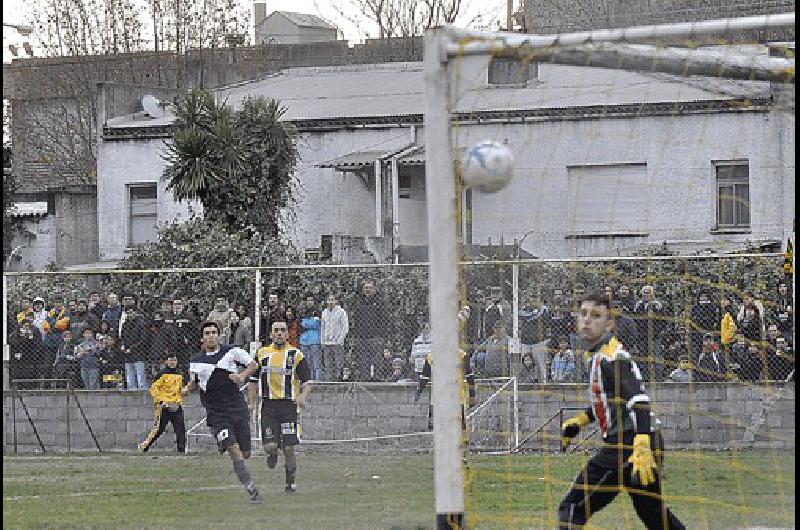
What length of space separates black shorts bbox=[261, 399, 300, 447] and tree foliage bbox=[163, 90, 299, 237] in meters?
12.0

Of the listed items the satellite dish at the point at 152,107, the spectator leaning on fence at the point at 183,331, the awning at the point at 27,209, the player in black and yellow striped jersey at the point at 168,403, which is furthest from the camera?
the awning at the point at 27,209

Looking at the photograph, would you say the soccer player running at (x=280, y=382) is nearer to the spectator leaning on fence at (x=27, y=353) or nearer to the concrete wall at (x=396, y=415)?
the concrete wall at (x=396, y=415)

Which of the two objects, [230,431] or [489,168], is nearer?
[489,168]

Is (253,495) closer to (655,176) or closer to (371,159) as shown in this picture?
(655,176)

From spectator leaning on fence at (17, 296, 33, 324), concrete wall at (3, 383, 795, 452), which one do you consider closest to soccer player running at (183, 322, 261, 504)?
concrete wall at (3, 383, 795, 452)

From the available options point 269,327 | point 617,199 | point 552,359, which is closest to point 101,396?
point 269,327

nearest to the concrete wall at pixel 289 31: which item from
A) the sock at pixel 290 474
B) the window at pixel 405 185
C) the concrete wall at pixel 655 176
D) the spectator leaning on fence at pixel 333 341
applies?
the window at pixel 405 185

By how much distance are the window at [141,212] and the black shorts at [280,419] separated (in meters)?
19.1

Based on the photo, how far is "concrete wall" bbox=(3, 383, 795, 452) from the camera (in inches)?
709

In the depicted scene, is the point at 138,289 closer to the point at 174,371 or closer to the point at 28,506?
the point at 174,371

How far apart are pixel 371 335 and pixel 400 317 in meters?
0.44

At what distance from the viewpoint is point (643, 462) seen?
8742mm

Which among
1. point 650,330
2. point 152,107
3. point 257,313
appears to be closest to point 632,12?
point 152,107

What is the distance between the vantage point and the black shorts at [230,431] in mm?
15180
